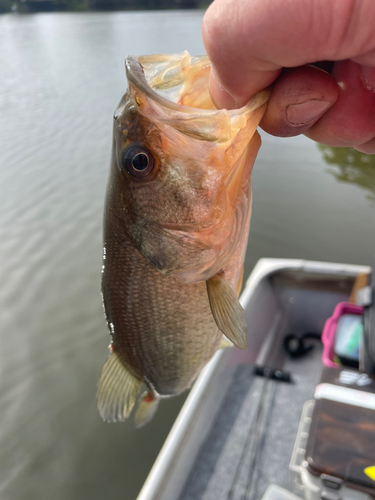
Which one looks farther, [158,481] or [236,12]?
[158,481]

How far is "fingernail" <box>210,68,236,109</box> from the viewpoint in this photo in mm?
1012

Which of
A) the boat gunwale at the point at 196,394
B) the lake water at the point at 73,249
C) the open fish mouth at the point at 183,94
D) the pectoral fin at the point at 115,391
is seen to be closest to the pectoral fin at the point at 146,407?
the pectoral fin at the point at 115,391

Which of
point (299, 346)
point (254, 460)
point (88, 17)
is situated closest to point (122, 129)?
point (254, 460)

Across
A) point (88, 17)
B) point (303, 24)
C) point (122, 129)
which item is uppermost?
point (303, 24)

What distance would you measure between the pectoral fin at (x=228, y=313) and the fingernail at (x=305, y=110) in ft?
1.77

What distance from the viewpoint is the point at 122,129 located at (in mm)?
1087

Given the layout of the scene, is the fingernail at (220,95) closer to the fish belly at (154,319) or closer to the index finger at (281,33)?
the index finger at (281,33)

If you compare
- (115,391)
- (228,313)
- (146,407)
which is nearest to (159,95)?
(228,313)

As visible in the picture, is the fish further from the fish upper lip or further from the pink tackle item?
the pink tackle item

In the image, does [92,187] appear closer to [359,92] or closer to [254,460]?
[254,460]

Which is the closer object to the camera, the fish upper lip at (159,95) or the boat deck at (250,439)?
the fish upper lip at (159,95)

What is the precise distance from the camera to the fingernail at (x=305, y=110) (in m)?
0.96

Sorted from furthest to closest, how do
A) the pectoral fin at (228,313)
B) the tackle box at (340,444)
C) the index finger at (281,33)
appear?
the tackle box at (340,444)
the pectoral fin at (228,313)
the index finger at (281,33)

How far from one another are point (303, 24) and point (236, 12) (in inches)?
5.4
